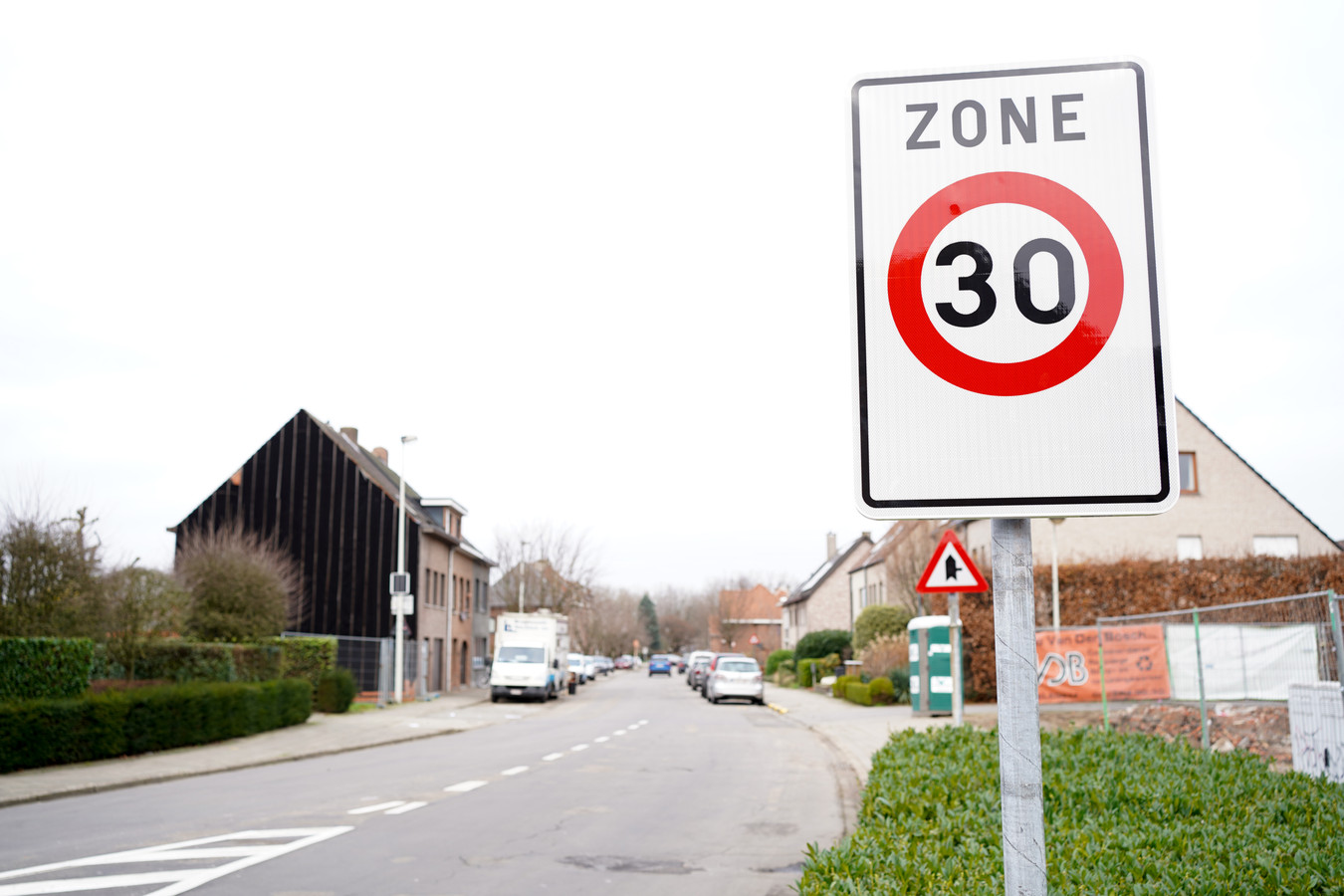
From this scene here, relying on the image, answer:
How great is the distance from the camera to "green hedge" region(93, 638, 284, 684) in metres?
21.4

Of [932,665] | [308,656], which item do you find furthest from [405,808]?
[308,656]

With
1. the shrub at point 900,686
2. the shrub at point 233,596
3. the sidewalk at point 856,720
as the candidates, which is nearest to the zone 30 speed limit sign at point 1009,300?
the sidewalk at point 856,720

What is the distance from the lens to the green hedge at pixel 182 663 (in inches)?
844

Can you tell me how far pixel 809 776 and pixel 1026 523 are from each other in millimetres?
14484

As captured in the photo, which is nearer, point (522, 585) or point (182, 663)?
point (182, 663)

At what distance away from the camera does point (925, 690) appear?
27281 millimetres

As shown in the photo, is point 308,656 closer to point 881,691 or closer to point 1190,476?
point 881,691

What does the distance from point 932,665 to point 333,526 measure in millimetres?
25741

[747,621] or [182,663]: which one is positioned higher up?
[182,663]

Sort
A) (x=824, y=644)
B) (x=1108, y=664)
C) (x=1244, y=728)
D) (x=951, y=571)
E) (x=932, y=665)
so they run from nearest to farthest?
(x=951, y=571)
(x=1244, y=728)
(x=1108, y=664)
(x=932, y=665)
(x=824, y=644)

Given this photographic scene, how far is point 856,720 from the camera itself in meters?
27.3

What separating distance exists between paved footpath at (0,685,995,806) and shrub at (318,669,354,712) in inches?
12.1

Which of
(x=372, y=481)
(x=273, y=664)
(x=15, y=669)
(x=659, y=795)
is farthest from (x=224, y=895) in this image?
(x=372, y=481)

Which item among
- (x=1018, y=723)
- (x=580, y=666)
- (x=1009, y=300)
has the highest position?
(x=1009, y=300)
